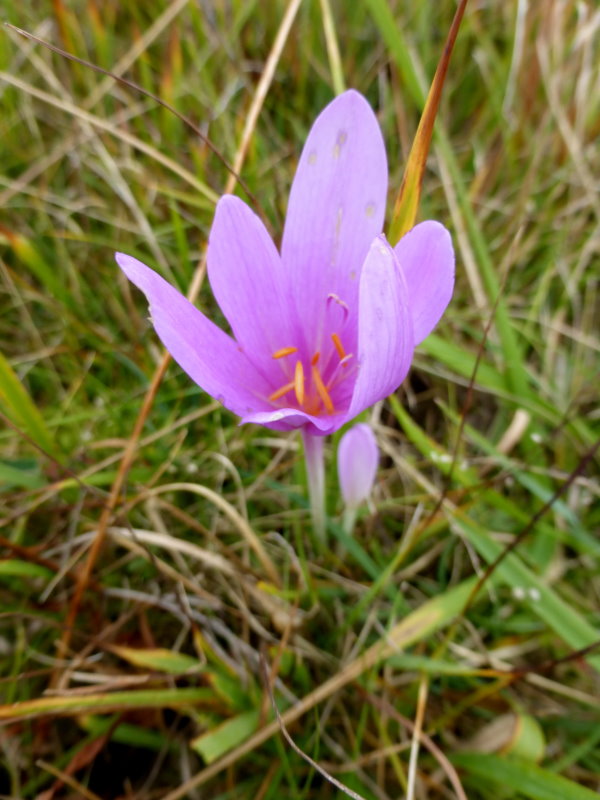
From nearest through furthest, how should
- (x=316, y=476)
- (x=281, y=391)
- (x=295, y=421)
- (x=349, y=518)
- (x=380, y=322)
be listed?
(x=380, y=322)
(x=295, y=421)
(x=281, y=391)
(x=316, y=476)
(x=349, y=518)

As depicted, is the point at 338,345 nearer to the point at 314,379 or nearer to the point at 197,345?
the point at 314,379

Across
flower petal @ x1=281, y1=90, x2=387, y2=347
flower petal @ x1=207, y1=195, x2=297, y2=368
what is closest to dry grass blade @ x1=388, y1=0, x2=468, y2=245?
flower petal @ x1=281, y1=90, x2=387, y2=347

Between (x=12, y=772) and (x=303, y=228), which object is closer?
(x=303, y=228)

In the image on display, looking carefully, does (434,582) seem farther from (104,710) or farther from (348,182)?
(348,182)

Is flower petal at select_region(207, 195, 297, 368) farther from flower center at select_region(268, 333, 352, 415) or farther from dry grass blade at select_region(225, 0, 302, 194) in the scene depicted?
dry grass blade at select_region(225, 0, 302, 194)

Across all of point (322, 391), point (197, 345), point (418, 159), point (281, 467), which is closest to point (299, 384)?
point (322, 391)

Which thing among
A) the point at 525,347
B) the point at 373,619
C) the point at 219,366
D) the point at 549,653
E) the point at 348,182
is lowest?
the point at 549,653

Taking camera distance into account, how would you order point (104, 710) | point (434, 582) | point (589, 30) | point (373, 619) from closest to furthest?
point (104, 710), point (373, 619), point (434, 582), point (589, 30)

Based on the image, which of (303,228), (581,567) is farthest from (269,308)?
(581,567)
